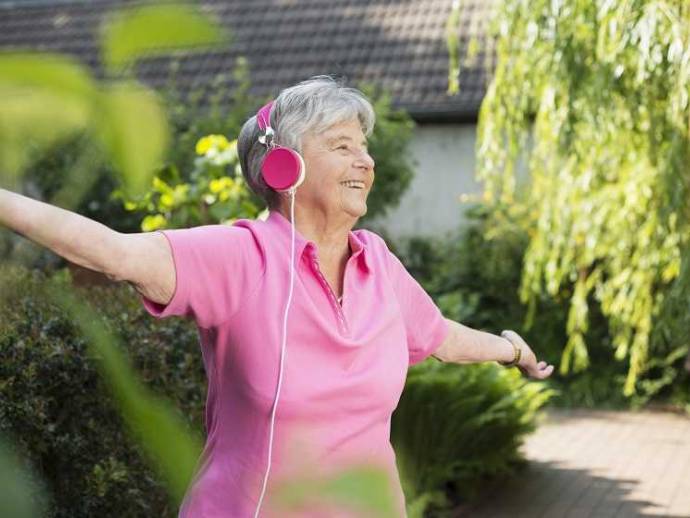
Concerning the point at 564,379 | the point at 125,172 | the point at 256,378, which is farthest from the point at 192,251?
the point at 564,379

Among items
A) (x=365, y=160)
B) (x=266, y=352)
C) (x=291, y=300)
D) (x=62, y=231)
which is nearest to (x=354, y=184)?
(x=365, y=160)

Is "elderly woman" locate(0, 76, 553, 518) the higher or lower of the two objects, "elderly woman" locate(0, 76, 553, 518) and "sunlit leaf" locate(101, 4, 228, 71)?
the lower

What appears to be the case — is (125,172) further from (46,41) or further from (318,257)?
(46,41)

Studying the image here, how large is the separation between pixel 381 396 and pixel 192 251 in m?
0.48

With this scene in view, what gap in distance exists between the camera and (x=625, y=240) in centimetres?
834

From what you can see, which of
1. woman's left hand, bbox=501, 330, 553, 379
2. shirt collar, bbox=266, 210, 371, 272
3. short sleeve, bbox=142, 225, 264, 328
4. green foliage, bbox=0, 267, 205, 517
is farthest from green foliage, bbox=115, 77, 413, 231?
short sleeve, bbox=142, 225, 264, 328

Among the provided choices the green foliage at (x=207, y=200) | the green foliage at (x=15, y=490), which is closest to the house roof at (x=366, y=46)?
the green foliage at (x=207, y=200)

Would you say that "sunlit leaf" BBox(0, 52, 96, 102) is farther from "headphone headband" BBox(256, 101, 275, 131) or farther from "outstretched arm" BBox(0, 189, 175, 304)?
"headphone headband" BBox(256, 101, 275, 131)

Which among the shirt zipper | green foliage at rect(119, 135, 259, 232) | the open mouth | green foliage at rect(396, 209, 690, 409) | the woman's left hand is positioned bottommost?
green foliage at rect(396, 209, 690, 409)

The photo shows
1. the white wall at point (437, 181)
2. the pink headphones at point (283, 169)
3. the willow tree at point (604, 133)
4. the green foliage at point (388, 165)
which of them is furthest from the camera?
the white wall at point (437, 181)

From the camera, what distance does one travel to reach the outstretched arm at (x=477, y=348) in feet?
9.64

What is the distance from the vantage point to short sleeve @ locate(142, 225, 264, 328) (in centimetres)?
213

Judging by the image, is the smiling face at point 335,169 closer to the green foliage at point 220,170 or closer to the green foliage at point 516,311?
the green foliage at point 220,170

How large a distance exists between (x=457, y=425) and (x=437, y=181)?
9561mm
